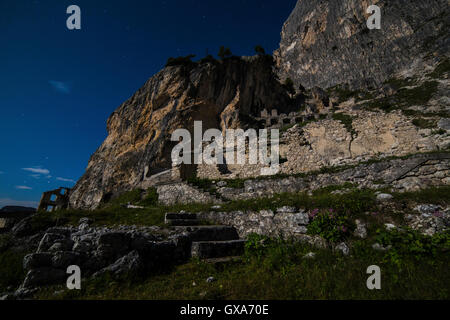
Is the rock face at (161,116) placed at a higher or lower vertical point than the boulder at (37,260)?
higher

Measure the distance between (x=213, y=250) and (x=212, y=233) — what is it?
1173 millimetres

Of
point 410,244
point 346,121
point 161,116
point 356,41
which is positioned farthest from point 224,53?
point 410,244

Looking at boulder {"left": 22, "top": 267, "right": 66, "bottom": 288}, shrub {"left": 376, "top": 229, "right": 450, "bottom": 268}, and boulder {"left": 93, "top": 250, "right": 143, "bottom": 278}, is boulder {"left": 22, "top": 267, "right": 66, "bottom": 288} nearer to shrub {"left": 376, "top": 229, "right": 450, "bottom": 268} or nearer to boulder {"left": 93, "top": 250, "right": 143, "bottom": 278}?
boulder {"left": 93, "top": 250, "right": 143, "bottom": 278}

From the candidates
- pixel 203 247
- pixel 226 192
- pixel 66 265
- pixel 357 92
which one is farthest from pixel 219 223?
pixel 357 92

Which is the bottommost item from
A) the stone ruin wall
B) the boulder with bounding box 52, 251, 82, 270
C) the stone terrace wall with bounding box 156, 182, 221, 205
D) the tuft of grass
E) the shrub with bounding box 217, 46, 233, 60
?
the boulder with bounding box 52, 251, 82, 270

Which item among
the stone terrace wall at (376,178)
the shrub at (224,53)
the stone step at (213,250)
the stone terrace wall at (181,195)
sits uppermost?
the shrub at (224,53)

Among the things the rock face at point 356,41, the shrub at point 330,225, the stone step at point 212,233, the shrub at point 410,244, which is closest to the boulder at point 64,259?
the stone step at point 212,233

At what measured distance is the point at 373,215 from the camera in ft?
16.6

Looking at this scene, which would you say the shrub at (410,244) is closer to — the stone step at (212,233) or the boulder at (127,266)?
the stone step at (212,233)

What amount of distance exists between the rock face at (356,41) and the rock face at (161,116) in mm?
19385

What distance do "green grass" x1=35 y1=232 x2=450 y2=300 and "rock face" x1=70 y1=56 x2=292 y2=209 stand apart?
15339mm

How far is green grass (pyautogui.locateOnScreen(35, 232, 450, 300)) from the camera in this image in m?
2.90

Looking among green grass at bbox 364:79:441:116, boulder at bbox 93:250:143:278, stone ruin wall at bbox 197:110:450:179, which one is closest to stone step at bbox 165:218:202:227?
boulder at bbox 93:250:143:278

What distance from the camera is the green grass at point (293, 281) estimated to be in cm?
290
